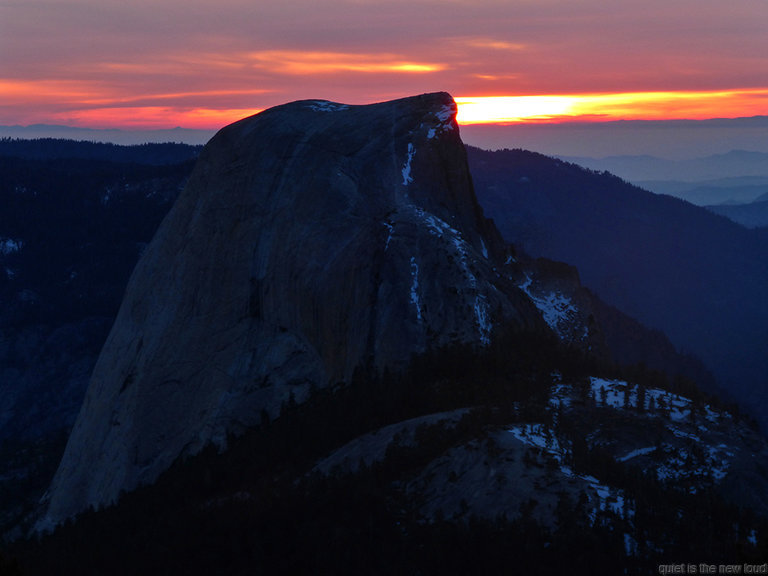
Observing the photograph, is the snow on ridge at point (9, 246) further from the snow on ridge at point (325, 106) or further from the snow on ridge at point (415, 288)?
the snow on ridge at point (415, 288)

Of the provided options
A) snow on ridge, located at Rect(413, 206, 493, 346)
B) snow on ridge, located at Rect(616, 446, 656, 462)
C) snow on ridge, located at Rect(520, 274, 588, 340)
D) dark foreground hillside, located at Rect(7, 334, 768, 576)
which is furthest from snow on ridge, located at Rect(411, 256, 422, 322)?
snow on ridge, located at Rect(616, 446, 656, 462)

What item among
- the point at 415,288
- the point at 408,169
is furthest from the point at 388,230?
the point at 408,169

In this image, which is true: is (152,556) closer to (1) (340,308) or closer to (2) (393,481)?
(2) (393,481)

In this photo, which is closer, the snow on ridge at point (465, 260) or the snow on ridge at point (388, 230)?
the snow on ridge at point (465, 260)

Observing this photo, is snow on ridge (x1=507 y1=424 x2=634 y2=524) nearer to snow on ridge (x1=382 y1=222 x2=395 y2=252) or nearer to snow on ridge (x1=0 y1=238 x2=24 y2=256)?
snow on ridge (x1=382 y1=222 x2=395 y2=252)

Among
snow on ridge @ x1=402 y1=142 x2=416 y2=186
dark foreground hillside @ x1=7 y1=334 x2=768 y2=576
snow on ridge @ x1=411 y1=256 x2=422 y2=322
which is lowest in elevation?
dark foreground hillside @ x1=7 y1=334 x2=768 y2=576

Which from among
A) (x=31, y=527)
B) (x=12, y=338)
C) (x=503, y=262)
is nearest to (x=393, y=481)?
(x=503, y=262)

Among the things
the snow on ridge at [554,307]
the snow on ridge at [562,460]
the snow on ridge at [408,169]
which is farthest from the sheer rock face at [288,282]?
the snow on ridge at [562,460]

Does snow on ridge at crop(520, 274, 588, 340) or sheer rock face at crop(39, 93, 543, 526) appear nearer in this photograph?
sheer rock face at crop(39, 93, 543, 526)
